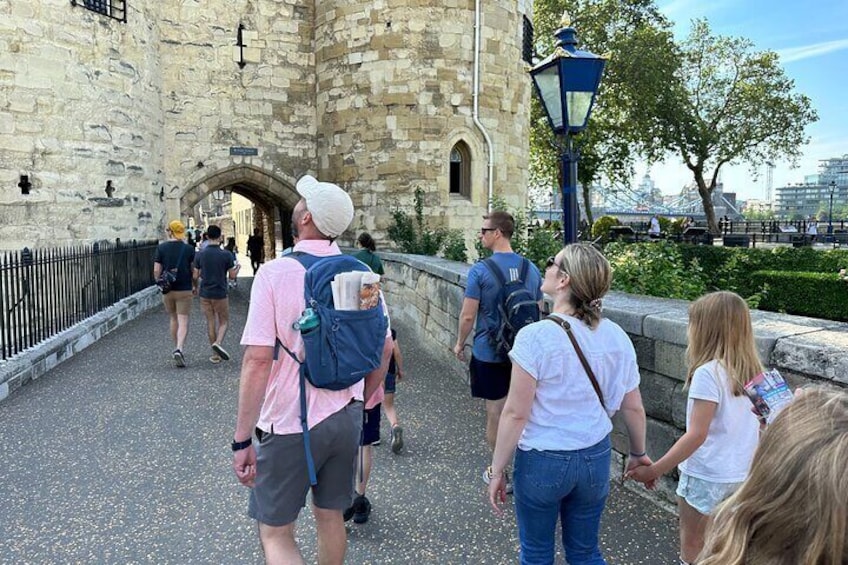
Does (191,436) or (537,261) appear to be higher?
(537,261)

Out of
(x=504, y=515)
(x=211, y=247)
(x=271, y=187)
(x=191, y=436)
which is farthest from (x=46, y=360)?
(x=271, y=187)

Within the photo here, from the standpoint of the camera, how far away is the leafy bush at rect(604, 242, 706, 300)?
5.71 meters

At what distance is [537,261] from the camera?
7637 mm

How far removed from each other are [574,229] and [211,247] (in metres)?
4.44

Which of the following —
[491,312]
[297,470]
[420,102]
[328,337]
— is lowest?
[297,470]

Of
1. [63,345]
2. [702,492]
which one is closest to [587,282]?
[702,492]

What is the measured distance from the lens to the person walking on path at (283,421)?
235 centimetres

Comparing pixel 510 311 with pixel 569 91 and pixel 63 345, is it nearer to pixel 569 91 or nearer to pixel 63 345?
pixel 569 91

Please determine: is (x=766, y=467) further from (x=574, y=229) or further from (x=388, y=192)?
(x=388, y=192)

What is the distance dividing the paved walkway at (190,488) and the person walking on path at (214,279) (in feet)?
3.65

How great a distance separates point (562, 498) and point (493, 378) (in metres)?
1.54

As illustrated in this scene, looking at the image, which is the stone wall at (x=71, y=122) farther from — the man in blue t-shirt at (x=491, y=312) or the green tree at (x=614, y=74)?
the green tree at (x=614, y=74)

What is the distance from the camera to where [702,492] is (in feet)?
8.07

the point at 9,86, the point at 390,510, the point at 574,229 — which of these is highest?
the point at 9,86
